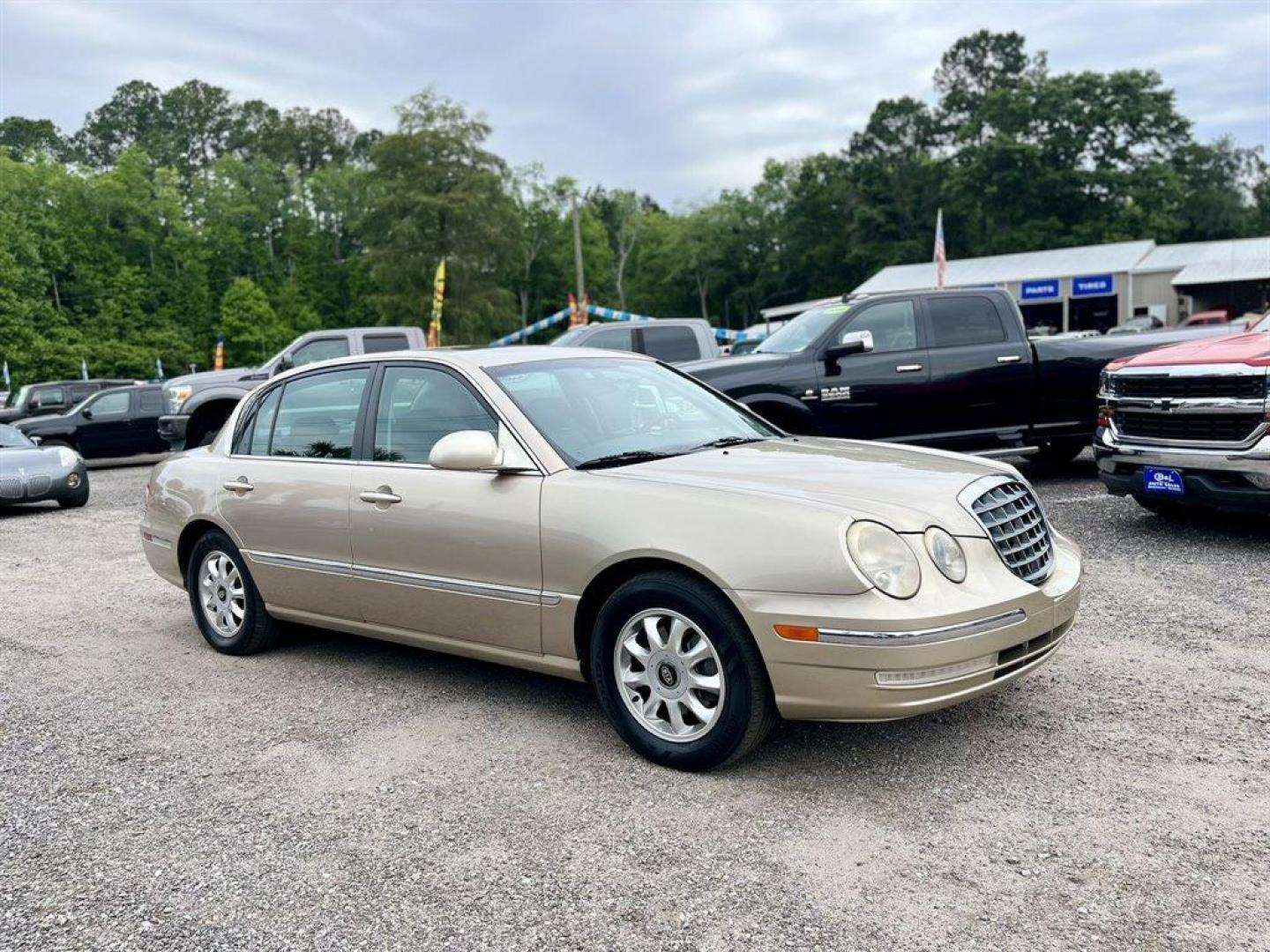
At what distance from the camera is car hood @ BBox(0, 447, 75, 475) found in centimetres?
1284

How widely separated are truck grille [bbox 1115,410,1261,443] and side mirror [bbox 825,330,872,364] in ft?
6.66

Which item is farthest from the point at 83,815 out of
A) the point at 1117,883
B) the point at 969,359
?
the point at 969,359

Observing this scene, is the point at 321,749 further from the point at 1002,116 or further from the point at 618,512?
the point at 1002,116

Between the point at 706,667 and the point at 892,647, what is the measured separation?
68 cm

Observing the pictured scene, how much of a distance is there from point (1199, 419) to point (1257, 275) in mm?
41893

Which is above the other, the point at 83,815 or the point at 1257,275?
the point at 1257,275

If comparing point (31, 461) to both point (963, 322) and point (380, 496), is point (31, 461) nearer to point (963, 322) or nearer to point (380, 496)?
point (380, 496)

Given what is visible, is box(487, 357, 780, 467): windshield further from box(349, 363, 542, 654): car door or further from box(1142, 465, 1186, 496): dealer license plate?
box(1142, 465, 1186, 496): dealer license plate

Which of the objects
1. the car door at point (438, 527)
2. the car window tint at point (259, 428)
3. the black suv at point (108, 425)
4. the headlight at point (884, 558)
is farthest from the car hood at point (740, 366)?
the black suv at point (108, 425)

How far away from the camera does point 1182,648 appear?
4980mm

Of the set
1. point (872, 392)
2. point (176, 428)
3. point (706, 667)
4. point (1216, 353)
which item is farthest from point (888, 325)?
point (176, 428)

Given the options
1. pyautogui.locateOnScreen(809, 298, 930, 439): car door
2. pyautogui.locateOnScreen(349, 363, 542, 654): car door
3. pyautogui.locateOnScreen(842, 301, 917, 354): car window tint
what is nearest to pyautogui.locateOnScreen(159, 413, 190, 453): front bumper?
pyautogui.locateOnScreen(809, 298, 930, 439): car door

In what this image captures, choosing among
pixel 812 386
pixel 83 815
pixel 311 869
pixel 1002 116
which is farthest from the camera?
pixel 1002 116

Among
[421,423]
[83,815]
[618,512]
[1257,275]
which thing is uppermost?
[1257,275]
